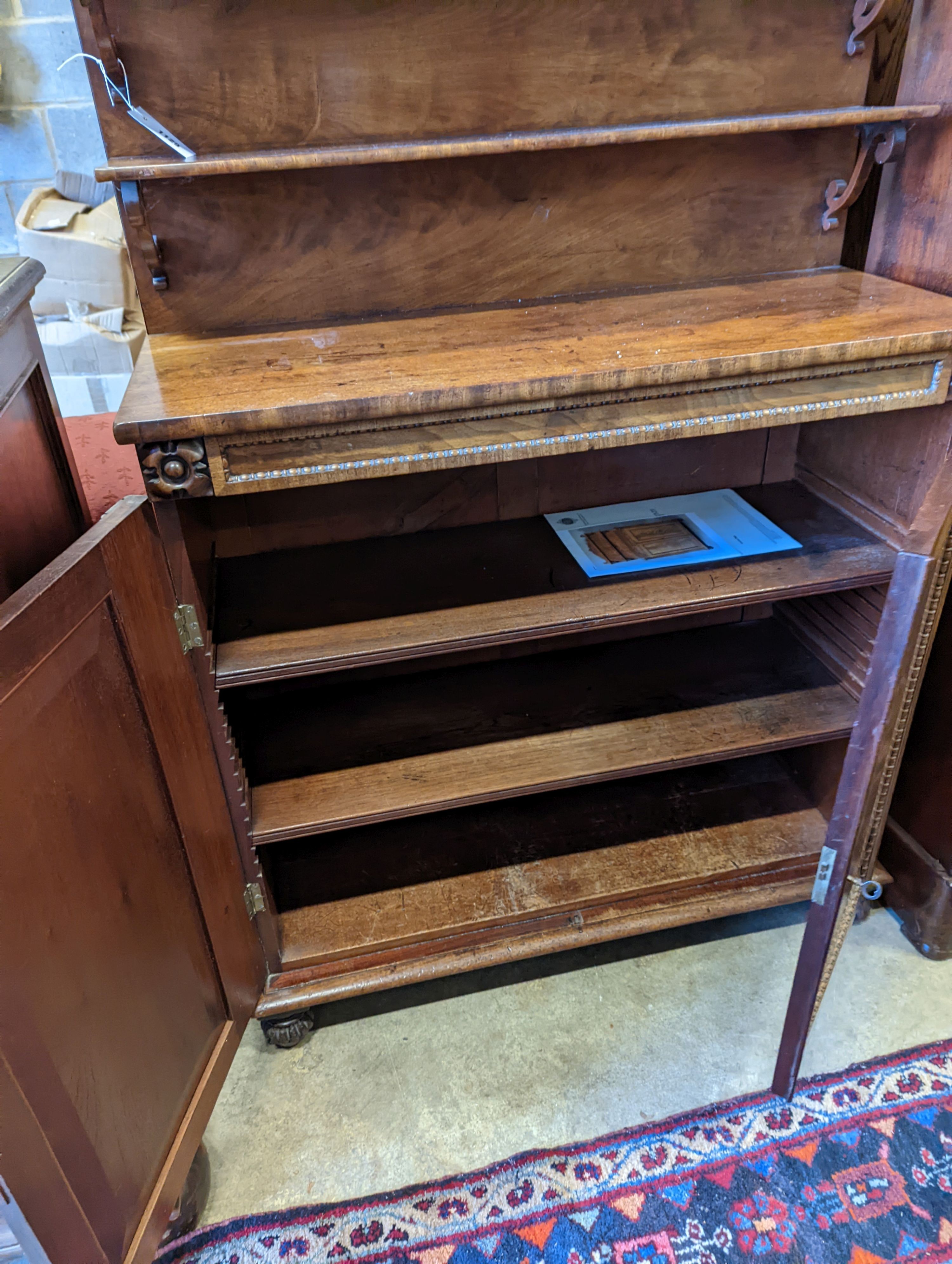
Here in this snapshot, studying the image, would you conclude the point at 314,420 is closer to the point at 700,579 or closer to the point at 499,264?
the point at 499,264

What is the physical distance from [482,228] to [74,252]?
2216 mm

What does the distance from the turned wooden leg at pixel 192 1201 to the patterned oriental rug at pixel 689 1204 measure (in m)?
0.02

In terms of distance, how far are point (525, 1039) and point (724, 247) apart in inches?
57.7

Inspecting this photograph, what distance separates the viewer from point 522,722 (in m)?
1.58

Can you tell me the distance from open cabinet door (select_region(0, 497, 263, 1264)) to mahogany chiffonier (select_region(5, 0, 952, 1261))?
16mm

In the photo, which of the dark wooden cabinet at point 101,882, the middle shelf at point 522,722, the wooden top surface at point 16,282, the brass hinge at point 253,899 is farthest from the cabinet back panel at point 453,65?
the brass hinge at point 253,899

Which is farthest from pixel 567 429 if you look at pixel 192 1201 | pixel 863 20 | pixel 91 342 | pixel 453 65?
pixel 91 342

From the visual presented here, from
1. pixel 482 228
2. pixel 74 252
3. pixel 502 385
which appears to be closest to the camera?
pixel 502 385

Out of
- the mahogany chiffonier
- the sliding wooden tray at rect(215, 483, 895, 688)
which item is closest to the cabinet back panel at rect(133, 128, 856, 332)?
the mahogany chiffonier

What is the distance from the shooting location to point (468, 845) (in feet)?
5.55

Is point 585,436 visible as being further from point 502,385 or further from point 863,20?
point 863,20

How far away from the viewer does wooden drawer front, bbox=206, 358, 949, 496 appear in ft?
3.44

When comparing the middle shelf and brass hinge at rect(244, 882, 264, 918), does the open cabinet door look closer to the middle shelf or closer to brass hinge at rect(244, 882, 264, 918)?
brass hinge at rect(244, 882, 264, 918)

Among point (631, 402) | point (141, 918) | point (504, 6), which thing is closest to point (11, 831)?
point (141, 918)
